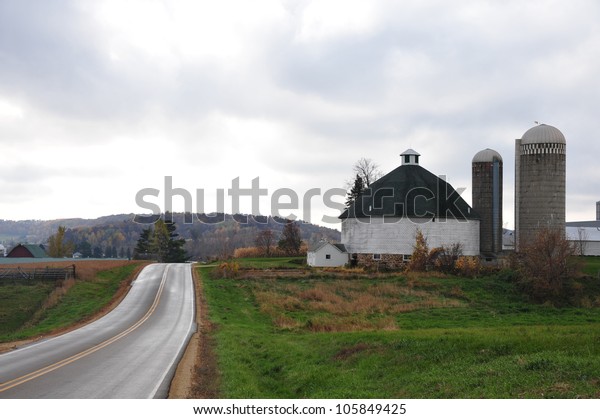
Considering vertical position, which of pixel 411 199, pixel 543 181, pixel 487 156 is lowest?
pixel 411 199

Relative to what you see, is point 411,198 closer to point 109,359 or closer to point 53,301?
point 53,301

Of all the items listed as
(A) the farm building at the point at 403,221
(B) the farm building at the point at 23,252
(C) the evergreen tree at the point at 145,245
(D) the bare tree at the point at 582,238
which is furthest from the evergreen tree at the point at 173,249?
(D) the bare tree at the point at 582,238

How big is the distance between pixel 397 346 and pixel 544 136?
49556mm

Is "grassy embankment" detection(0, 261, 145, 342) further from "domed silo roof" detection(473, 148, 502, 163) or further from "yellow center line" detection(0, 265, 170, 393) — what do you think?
"domed silo roof" detection(473, 148, 502, 163)

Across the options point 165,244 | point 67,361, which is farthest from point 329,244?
point 165,244

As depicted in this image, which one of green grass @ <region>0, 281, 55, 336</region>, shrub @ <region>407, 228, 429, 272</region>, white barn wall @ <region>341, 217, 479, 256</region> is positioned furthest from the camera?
white barn wall @ <region>341, 217, 479, 256</region>

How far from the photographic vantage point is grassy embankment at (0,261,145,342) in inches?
1347

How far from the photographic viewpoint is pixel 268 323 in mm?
34281

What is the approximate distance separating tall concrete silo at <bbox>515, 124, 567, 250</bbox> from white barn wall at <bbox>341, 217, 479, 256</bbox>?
208 inches

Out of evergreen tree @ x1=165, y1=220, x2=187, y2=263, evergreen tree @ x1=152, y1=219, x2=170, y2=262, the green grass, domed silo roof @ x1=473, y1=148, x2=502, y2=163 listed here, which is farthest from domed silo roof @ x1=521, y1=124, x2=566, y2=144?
evergreen tree @ x1=165, y1=220, x2=187, y2=263

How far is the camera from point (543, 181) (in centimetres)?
6309

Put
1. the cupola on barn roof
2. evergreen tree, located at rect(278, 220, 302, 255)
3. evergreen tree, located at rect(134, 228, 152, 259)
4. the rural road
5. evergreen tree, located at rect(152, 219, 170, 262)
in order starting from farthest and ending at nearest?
evergreen tree, located at rect(134, 228, 152, 259) < evergreen tree, located at rect(152, 219, 170, 262) < evergreen tree, located at rect(278, 220, 302, 255) < the cupola on barn roof < the rural road
